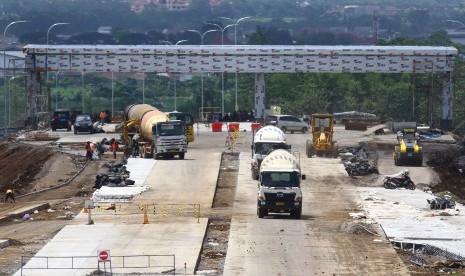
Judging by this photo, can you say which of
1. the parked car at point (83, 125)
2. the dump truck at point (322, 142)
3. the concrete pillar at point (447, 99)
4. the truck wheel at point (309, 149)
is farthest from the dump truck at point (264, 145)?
the concrete pillar at point (447, 99)

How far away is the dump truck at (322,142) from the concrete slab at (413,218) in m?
16.2

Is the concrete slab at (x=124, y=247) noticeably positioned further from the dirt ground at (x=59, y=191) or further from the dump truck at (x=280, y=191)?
the dump truck at (x=280, y=191)

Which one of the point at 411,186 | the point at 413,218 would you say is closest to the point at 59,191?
the point at 411,186

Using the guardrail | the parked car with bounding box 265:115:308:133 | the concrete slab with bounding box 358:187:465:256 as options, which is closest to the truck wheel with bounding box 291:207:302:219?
the concrete slab with bounding box 358:187:465:256

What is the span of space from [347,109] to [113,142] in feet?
291

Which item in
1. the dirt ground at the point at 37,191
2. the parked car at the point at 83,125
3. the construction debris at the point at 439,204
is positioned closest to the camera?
the dirt ground at the point at 37,191

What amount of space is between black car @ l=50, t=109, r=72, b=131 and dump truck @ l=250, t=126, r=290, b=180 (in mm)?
44082

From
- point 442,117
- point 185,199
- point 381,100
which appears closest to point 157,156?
point 185,199

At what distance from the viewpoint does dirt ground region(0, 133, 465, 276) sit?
190 feet

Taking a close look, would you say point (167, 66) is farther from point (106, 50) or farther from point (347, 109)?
point (347, 109)

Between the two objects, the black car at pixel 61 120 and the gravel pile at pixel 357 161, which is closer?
the gravel pile at pixel 357 161

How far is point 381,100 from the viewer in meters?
185

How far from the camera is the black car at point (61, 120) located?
12675 cm

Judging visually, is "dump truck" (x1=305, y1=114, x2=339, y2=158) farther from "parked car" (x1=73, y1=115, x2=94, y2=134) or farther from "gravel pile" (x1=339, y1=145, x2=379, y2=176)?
"parked car" (x1=73, y1=115, x2=94, y2=134)
